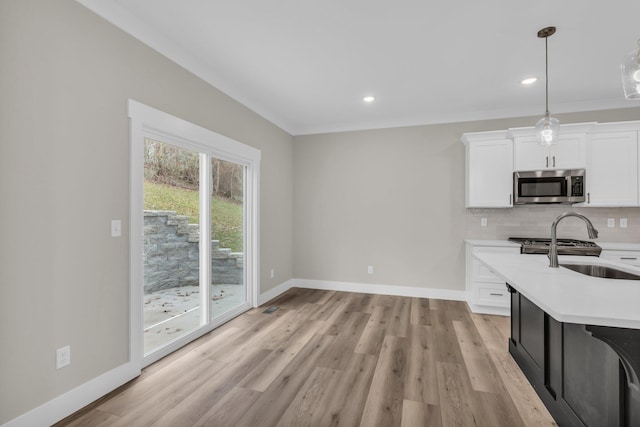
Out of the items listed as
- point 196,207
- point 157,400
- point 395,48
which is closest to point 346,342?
point 157,400

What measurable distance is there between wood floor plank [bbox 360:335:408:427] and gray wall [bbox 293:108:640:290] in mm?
1878

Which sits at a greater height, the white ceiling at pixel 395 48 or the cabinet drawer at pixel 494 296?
the white ceiling at pixel 395 48

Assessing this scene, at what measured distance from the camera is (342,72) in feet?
10.3

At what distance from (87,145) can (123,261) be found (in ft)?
2.76

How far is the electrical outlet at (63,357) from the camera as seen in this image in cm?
183

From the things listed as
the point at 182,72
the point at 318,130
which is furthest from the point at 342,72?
the point at 318,130

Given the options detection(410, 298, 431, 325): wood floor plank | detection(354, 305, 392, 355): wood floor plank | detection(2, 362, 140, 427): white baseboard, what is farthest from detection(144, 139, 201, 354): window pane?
detection(410, 298, 431, 325): wood floor plank

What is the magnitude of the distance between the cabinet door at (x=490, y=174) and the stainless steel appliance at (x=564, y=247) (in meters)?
0.55

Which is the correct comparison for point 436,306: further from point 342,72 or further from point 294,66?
point 294,66

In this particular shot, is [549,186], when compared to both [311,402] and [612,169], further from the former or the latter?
[311,402]

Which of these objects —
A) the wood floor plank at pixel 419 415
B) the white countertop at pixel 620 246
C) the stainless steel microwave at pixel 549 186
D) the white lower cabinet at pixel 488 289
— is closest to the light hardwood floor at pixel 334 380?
the wood floor plank at pixel 419 415

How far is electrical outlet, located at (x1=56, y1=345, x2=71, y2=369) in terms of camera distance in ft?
6.00

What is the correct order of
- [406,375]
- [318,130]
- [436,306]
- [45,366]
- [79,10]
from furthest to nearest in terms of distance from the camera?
1. [318,130]
2. [436,306]
3. [406,375]
4. [79,10]
5. [45,366]

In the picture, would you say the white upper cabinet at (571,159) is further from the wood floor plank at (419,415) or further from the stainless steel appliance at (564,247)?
the wood floor plank at (419,415)
